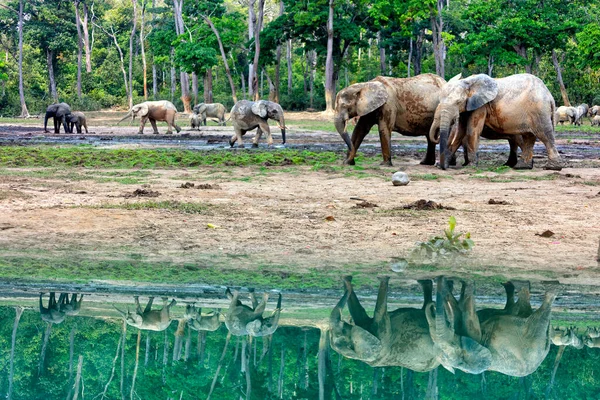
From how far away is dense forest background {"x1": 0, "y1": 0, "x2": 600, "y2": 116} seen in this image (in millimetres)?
45719

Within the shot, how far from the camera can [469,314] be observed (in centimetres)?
614

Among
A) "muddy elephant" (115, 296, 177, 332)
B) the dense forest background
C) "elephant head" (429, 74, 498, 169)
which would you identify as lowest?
"muddy elephant" (115, 296, 177, 332)

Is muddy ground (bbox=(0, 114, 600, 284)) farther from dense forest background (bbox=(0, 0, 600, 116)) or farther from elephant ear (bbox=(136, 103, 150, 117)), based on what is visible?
dense forest background (bbox=(0, 0, 600, 116))

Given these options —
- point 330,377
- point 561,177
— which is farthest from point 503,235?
point 561,177

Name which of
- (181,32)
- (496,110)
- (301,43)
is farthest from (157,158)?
(301,43)

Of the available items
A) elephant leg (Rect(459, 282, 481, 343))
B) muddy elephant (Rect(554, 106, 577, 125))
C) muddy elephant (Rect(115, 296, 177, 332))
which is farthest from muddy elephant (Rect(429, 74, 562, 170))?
muddy elephant (Rect(554, 106, 577, 125))

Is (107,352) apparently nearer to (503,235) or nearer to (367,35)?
(503,235)

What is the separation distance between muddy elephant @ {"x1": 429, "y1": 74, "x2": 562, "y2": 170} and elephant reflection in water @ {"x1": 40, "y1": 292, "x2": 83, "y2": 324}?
409 inches

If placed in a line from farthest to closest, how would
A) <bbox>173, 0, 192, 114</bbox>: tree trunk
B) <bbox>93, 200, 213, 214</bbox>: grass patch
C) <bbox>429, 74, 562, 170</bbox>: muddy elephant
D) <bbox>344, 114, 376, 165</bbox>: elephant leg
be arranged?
1. <bbox>173, 0, 192, 114</bbox>: tree trunk
2. <bbox>344, 114, 376, 165</bbox>: elephant leg
3. <bbox>429, 74, 562, 170</bbox>: muddy elephant
4. <bbox>93, 200, 213, 214</bbox>: grass patch

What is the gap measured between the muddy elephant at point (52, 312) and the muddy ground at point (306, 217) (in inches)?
67.2

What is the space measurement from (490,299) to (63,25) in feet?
204

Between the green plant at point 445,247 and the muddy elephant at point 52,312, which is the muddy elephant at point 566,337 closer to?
the green plant at point 445,247

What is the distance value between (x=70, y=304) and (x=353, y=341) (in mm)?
2121

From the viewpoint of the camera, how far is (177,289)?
22.6 ft
